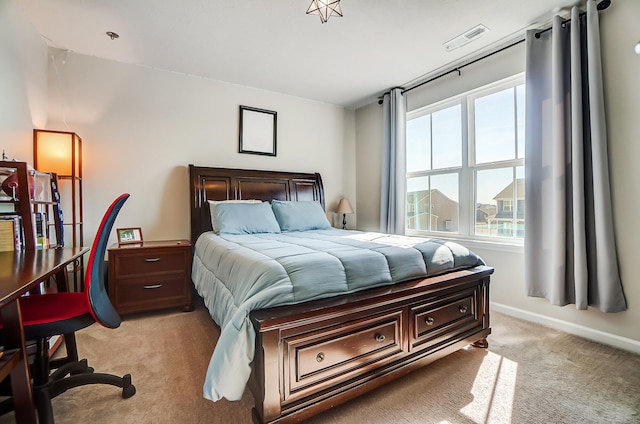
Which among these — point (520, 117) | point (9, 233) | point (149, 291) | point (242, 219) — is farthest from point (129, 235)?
point (520, 117)

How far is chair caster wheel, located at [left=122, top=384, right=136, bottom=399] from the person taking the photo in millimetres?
1574

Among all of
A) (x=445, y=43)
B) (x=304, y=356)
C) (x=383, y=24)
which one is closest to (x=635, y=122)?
(x=445, y=43)

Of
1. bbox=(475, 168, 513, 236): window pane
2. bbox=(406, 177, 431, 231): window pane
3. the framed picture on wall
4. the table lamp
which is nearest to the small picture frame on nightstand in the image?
the framed picture on wall

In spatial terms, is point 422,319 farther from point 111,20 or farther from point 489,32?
point 111,20

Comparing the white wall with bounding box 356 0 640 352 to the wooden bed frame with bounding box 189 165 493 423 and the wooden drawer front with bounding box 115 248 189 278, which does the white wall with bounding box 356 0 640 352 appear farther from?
the wooden drawer front with bounding box 115 248 189 278

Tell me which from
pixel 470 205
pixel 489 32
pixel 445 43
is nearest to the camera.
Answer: pixel 489 32

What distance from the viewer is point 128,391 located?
158cm

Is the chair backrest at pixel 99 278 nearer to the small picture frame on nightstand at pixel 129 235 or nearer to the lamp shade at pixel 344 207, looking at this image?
the small picture frame on nightstand at pixel 129 235

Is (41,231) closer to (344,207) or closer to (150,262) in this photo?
(150,262)

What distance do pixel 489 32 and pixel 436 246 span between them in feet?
6.77

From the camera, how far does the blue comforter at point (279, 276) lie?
4.16ft

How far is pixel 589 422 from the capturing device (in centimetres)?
139

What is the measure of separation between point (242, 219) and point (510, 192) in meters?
2.71

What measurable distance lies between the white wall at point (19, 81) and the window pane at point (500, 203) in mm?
4088
